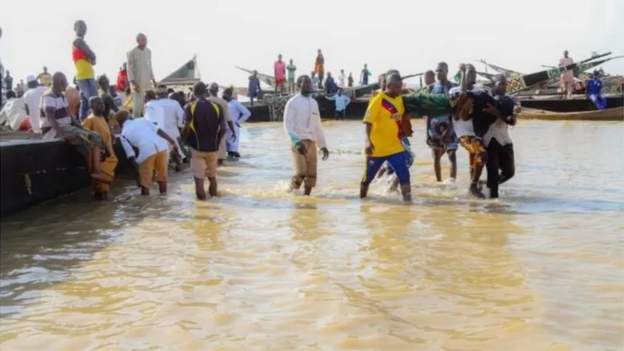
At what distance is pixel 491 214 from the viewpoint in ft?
26.3

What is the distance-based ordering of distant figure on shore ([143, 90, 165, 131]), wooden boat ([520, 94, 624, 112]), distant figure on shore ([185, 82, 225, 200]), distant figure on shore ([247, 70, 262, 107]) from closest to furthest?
1. distant figure on shore ([185, 82, 225, 200])
2. distant figure on shore ([143, 90, 165, 131])
3. wooden boat ([520, 94, 624, 112])
4. distant figure on shore ([247, 70, 262, 107])

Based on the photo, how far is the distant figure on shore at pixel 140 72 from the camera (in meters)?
12.9

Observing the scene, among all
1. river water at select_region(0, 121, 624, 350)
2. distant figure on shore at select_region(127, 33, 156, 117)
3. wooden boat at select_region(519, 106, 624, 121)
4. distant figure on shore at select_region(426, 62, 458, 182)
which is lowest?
river water at select_region(0, 121, 624, 350)

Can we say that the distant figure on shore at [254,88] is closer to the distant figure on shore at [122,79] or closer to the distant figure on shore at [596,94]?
the distant figure on shore at [596,94]

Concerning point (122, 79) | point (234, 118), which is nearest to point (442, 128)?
point (234, 118)

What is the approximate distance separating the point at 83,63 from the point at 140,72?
3.93 feet

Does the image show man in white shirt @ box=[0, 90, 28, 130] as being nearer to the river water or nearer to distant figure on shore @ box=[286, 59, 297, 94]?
the river water

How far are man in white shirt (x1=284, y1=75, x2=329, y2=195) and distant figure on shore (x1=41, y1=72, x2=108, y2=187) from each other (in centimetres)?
234

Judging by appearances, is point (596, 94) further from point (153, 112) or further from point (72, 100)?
point (72, 100)

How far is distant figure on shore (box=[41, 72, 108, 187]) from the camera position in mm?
9562

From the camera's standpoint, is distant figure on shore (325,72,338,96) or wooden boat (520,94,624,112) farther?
distant figure on shore (325,72,338,96)

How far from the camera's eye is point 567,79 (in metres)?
30.9

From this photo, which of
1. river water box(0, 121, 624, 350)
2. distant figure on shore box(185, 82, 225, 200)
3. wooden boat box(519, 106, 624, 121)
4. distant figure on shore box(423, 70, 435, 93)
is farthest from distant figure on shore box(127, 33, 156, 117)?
wooden boat box(519, 106, 624, 121)

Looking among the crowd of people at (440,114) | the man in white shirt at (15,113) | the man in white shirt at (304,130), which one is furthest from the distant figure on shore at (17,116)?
the crowd of people at (440,114)
